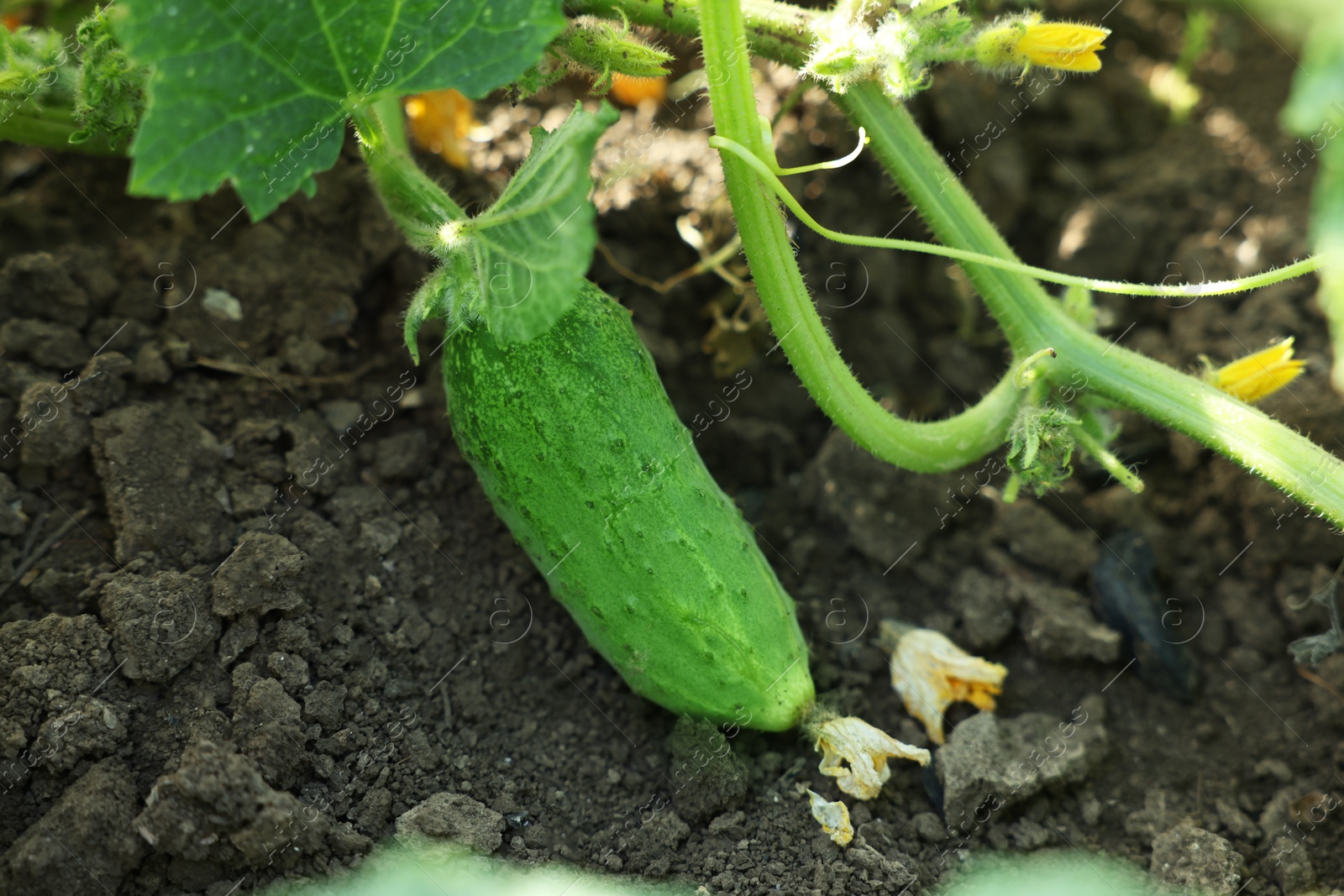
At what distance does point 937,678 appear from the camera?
2467 mm

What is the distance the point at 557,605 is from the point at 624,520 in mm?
505

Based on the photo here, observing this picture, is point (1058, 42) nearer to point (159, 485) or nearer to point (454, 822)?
point (454, 822)

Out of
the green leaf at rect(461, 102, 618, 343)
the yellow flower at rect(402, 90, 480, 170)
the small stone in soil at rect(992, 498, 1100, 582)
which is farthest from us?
the yellow flower at rect(402, 90, 480, 170)

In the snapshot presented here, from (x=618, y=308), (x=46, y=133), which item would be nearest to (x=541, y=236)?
(x=618, y=308)

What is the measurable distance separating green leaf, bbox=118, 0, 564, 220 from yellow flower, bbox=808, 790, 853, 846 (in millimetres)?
1726

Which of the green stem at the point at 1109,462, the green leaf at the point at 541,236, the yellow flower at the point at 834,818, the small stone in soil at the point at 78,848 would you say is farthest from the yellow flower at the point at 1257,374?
the small stone in soil at the point at 78,848

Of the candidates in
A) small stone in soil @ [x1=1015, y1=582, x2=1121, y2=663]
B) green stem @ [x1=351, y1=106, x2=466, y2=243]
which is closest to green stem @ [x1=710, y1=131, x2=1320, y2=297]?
green stem @ [x1=351, y1=106, x2=466, y2=243]

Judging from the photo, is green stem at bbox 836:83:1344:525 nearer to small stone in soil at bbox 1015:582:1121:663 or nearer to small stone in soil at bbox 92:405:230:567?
small stone in soil at bbox 1015:582:1121:663

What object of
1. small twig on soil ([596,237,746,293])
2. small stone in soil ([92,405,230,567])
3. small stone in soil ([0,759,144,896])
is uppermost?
small twig on soil ([596,237,746,293])

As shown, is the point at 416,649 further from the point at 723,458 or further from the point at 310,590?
the point at 723,458

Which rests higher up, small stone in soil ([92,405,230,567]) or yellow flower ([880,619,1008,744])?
small stone in soil ([92,405,230,567])

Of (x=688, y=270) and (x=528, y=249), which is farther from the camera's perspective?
(x=688, y=270)

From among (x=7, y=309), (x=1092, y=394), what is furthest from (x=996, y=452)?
(x=7, y=309)

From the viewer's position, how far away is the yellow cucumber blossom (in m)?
2.22
